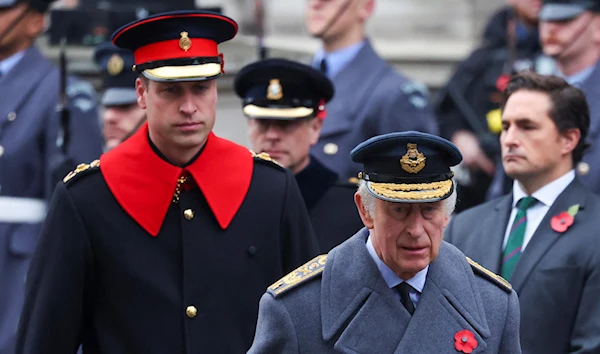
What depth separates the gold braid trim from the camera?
4.38 m

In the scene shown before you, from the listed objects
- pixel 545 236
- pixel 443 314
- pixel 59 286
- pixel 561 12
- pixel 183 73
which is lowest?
pixel 545 236

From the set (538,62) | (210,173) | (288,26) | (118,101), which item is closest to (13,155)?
(118,101)

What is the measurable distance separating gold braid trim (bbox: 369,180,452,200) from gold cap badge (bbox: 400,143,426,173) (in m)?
0.06

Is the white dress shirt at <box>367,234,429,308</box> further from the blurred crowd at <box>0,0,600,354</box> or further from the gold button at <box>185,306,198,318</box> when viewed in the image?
the blurred crowd at <box>0,0,600,354</box>

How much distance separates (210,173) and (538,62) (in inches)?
179

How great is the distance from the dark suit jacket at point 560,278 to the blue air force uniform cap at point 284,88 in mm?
1129

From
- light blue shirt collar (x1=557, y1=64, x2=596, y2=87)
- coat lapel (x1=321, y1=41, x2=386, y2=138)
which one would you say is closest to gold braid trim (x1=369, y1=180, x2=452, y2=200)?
coat lapel (x1=321, y1=41, x2=386, y2=138)

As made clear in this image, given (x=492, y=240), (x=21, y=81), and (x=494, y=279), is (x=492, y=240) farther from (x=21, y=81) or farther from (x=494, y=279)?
(x=21, y=81)

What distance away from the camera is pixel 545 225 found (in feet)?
20.7

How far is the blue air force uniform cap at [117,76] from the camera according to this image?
25.7 ft

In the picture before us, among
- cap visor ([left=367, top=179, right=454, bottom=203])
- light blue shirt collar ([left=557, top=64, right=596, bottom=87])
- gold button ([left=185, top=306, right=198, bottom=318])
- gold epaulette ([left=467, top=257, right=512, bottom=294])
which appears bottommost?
gold button ([left=185, top=306, right=198, bottom=318])

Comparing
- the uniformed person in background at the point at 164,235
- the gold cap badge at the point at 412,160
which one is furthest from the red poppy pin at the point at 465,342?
the uniformed person in background at the point at 164,235

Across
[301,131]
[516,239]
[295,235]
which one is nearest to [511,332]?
[295,235]

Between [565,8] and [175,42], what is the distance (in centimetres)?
389
